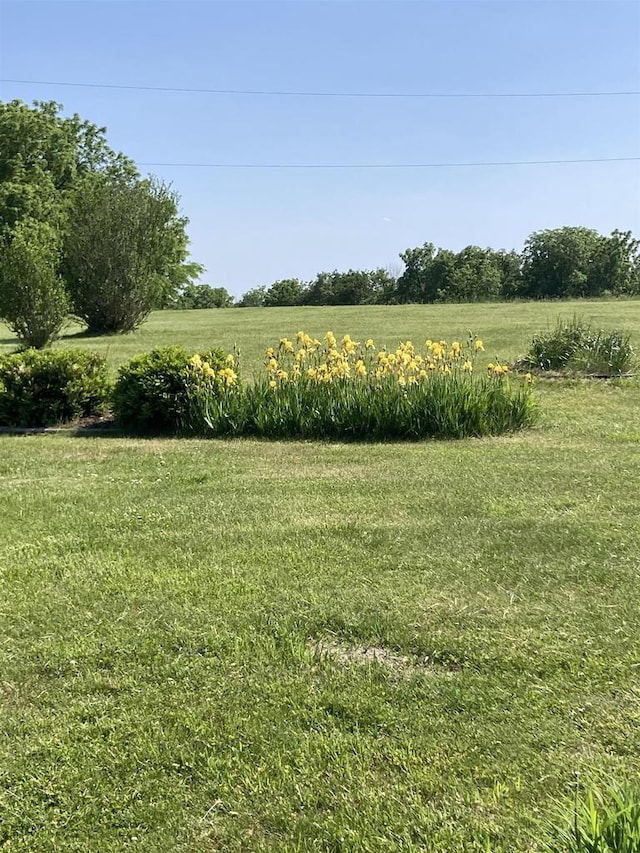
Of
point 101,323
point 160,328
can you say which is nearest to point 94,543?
point 101,323

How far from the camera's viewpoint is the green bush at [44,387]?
779cm

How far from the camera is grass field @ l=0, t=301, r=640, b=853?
6.58ft

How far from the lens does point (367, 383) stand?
7312mm

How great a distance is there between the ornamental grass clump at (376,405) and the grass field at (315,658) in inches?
63.2

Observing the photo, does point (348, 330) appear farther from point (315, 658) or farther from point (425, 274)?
point (425, 274)

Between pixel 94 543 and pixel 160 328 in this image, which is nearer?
pixel 94 543

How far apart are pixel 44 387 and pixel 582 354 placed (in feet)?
24.7

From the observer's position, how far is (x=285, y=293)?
57.9 metres

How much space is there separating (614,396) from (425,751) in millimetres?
7797

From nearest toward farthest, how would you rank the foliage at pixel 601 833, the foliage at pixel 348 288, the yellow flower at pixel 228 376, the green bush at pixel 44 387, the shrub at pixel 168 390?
the foliage at pixel 601 833, the yellow flower at pixel 228 376, the shrub at pixel 168 390, the green bush at pixel 44 387, the foliage at pixel 348 288

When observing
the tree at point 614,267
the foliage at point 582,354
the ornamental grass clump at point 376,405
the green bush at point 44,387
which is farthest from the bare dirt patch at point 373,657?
the tree at point 614,267

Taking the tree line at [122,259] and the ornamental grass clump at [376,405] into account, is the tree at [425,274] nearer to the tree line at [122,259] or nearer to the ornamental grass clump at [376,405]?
the tree line at [122,259]

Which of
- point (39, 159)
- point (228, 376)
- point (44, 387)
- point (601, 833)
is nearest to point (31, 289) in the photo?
point (44, 387)

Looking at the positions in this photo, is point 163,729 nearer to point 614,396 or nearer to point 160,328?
point 614,396
